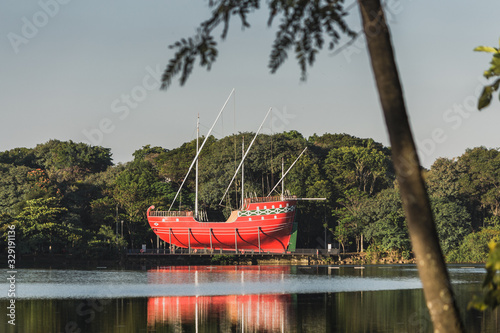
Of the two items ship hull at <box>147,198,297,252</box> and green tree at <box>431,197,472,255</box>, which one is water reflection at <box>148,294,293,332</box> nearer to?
ship hull at <box>147,198,297,252</box>

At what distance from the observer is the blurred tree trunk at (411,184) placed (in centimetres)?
473

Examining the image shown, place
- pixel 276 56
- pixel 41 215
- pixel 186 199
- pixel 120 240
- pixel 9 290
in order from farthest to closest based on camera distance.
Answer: pixel 186 199 → pixel 120 240 → pixel 41 215 → pixel 9 290 → pixel 276 56

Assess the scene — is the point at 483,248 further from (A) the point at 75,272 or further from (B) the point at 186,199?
(A) the point at 75,272

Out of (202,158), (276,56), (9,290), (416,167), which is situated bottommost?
(9,290)

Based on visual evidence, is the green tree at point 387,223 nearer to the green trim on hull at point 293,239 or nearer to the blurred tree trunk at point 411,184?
the green trim on hull at point 293,239

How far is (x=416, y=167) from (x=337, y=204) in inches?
2393

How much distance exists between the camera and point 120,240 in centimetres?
5659

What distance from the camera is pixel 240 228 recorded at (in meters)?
59.7

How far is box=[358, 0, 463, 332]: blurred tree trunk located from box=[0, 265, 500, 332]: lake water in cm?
1823

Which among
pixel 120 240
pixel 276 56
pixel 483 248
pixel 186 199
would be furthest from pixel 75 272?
Answer: pixel 276 56

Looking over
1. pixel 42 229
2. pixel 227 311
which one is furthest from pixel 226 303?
pixel 42 229

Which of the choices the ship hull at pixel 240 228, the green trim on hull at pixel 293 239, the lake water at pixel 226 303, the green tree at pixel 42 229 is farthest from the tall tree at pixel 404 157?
the green trim on hull at pixel 293 239

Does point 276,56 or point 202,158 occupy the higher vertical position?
point 202,158

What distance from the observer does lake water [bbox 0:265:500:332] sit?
23375mm
